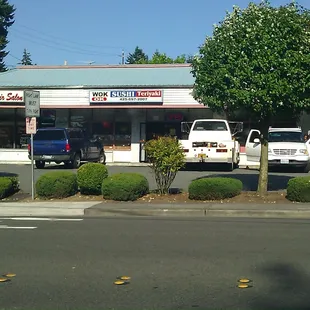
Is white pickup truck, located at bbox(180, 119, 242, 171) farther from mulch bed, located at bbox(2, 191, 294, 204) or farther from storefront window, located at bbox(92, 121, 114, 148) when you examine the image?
storefront window, located at bbox(92, 121, 114, 148)

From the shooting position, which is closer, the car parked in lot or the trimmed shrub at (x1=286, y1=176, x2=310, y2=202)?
the trimmed shrub at (x1=286, y1=176, x2=310, y2=202)

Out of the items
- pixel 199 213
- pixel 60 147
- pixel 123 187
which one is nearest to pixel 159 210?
pixel 199 213

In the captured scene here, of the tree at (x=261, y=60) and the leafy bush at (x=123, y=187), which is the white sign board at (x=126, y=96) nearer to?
the leafy bush at (x=123, y=187)

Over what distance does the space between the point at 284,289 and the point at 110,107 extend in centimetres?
2377

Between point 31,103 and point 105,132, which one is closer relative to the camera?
point 31,103

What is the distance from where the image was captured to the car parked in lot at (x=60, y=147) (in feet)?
83.5

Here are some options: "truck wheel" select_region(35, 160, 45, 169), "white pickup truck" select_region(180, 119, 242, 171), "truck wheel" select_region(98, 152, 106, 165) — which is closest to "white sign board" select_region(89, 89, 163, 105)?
"truck wheel" select_region(98, 152, 106, 165)

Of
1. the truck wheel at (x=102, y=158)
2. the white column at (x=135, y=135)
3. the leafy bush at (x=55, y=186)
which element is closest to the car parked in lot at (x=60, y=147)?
the truck wheel at (x=102, y=158)

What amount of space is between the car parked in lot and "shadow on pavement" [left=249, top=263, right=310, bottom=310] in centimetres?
1889

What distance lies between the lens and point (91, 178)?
15.7 m

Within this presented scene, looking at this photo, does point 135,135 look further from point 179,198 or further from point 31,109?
point 179,198

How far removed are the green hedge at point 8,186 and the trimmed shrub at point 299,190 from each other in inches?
311

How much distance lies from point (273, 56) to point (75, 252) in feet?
23.7

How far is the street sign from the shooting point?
50.6ft
